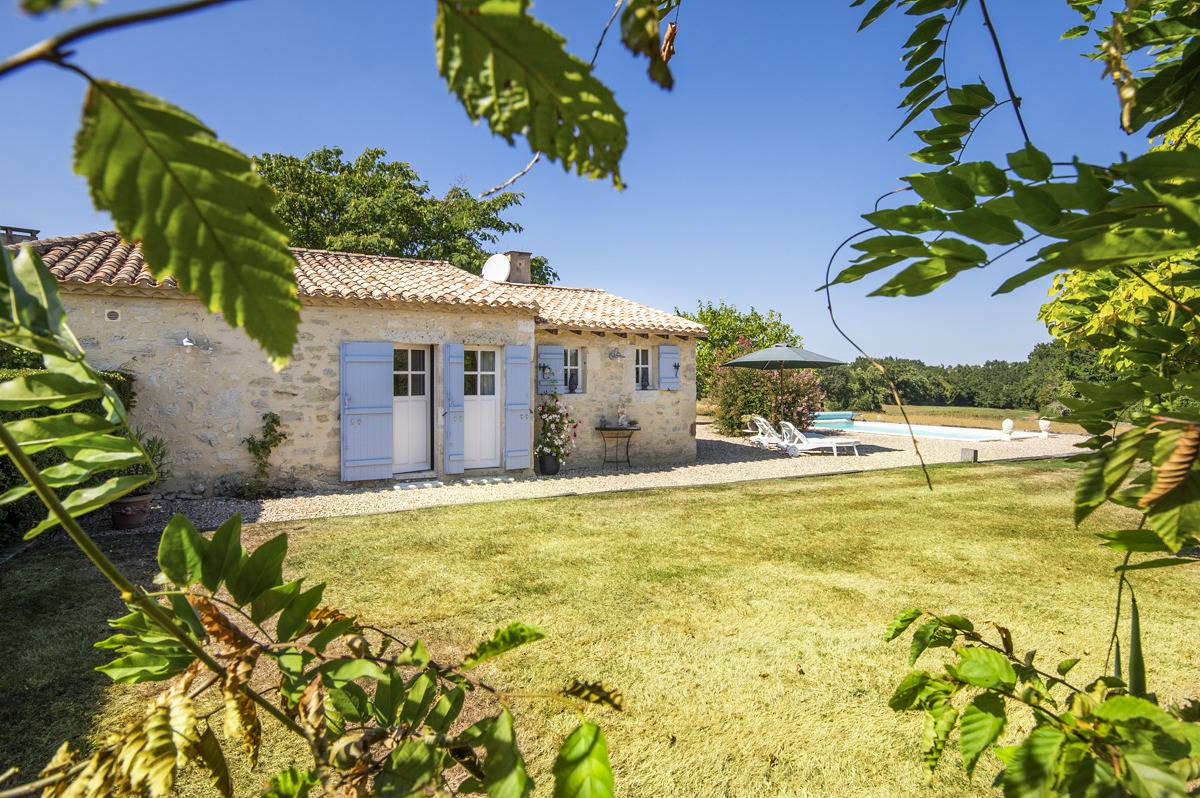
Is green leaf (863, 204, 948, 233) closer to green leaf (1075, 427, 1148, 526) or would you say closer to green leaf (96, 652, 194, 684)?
green leaf (1075, 427, 1148, 526)

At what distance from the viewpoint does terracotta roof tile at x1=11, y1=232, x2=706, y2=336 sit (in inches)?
357

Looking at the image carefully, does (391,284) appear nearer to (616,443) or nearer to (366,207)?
(616,443)

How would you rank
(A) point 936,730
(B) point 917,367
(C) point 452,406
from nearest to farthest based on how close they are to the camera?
(A) point 936,730 < (C) point 452,406 < (B) point 917,367

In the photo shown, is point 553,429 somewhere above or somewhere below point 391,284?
below

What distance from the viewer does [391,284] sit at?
11.5 metres

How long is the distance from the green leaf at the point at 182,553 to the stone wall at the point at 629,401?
476 inches

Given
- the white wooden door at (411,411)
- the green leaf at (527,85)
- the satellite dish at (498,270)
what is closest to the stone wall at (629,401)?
the satellite dish at (498,270)

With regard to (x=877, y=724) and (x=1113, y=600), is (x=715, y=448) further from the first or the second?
(x=877, y=724)

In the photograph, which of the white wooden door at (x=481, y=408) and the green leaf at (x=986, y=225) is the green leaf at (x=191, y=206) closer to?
the green leaf at (x=986, y=225)

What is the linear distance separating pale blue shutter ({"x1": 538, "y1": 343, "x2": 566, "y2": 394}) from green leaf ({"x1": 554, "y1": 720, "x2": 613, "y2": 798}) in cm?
1206

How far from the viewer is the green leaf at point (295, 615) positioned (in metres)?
0.69

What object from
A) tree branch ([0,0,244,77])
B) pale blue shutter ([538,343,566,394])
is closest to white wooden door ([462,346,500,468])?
pale blue shutter ([538,343,566,394])

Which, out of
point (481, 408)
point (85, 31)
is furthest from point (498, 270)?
point (85, 31)

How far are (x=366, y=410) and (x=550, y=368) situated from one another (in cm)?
358
